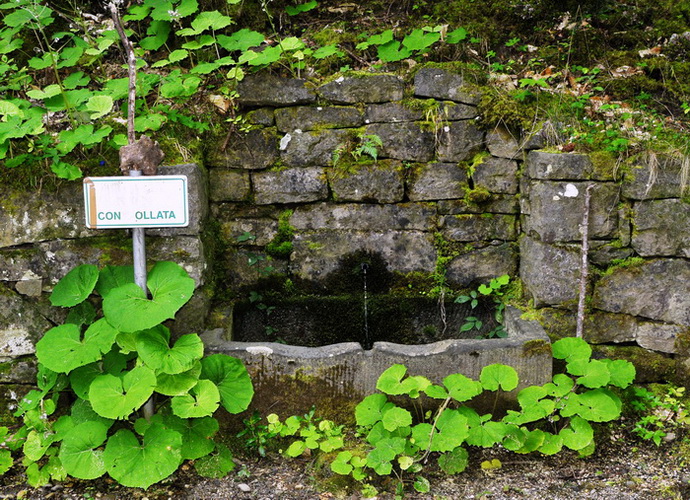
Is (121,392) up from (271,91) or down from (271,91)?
down

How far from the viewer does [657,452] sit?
107 inches

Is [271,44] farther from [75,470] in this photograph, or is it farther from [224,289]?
[75,470]

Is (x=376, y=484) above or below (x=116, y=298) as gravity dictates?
below

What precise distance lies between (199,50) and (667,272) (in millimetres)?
3036

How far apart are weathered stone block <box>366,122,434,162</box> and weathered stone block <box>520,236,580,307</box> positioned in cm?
83

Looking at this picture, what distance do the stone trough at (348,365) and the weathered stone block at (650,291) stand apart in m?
0.61

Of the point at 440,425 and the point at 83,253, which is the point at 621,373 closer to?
the point at 440,425

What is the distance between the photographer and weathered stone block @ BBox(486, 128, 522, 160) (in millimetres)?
3271

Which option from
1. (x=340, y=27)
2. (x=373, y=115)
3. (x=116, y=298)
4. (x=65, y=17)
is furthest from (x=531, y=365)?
(x=65, y=17)

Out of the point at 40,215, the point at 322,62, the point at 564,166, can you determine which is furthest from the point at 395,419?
the point at 322,62

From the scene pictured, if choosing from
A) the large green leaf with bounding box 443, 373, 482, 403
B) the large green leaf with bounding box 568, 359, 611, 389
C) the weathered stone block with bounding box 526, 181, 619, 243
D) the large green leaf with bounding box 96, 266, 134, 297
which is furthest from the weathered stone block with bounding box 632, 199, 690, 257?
the large green leaf with bounding box 96, 266, 134, 297

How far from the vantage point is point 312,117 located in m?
3.32

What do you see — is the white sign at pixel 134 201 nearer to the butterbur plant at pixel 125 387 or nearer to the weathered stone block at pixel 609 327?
the butterbur plant at pixel 125 387

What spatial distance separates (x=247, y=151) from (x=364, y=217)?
806mm
